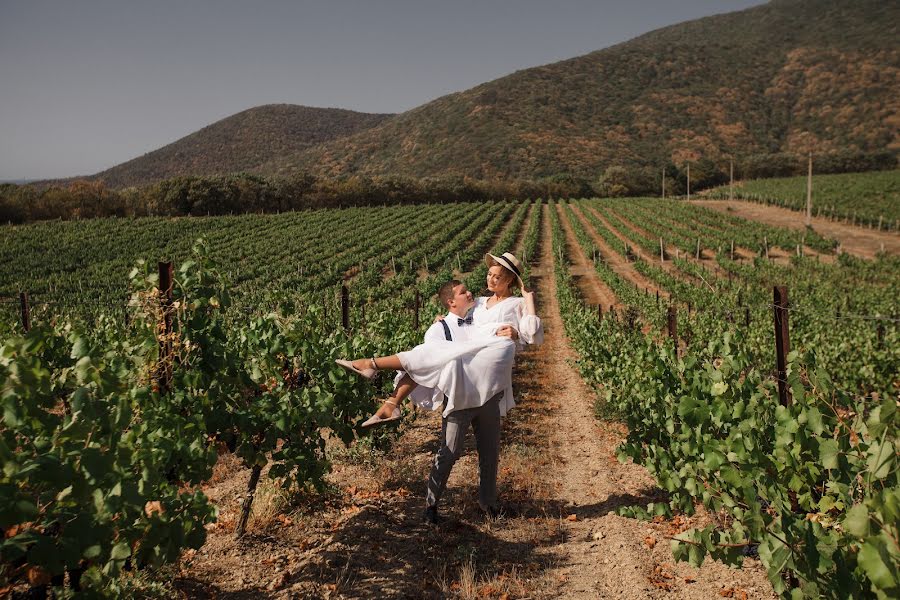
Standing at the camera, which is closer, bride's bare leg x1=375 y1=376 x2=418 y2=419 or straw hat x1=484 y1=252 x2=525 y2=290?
bride's bare leg x1=375 y1=376 x2=418 y2=419

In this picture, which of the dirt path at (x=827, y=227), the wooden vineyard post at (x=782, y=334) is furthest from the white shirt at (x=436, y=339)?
the dirt path at (x=827, y=227)

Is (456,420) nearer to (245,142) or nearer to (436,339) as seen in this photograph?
(436,339)

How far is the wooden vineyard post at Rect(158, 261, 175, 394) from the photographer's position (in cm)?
346

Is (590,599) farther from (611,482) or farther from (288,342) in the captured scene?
(288,342)

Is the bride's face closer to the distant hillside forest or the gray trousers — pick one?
the gray trousers

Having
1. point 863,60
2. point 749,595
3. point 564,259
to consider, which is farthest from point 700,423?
point 863,60

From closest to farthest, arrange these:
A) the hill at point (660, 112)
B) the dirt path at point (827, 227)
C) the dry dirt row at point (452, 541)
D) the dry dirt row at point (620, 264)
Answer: the dry dirt row at point (452, 541), the dry dirt row at point (620, 264), the dirt path at point (827, 227), the hill at point (660, 112)

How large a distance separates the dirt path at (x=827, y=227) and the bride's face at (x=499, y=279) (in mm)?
39089

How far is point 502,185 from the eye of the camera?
75125 millimetres

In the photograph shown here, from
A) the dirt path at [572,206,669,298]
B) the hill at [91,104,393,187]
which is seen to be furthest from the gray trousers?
the hill at [91,104,393,187]

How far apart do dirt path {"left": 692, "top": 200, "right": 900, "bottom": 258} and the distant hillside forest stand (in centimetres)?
2307

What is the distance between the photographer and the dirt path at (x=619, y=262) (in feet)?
93.9

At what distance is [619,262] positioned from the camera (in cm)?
3519

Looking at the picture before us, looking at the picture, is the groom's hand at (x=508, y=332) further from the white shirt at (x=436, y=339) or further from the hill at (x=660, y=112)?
the hill at (x=660, y=112)
